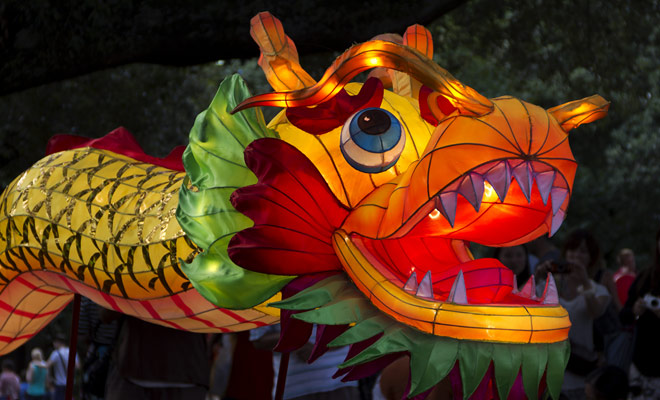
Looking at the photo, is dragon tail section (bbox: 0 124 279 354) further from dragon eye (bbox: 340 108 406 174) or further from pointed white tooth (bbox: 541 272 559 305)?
pointed white tooth (bbox: 541 272 559 305)

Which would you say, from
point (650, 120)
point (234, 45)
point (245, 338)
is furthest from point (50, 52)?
point (650, 120)

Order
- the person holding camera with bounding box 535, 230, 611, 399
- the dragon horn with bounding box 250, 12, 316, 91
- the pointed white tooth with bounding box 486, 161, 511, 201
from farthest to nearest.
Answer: the person holding camera with bounding box 535, 230, 611, 399
the dragon horn with bounding box 250, 12, 316, 91
the pointed white tooth with bounding box 486, 161, 511, 201

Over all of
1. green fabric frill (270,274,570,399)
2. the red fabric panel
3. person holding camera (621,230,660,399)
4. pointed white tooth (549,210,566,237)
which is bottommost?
person holding camera (621,230,660,399)

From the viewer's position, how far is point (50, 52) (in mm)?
5852

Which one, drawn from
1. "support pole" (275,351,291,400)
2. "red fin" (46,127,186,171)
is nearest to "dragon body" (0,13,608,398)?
"support pole" (275,351,291,400)

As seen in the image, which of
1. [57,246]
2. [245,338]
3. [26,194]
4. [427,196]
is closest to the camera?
[427,196]

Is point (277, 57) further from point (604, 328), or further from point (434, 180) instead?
point (604, 328)

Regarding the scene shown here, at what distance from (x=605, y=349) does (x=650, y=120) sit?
1080cm

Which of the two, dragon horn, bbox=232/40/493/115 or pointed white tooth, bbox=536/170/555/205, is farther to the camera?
dragon horn, bbox=232/40/493/115

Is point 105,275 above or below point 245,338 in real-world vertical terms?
above

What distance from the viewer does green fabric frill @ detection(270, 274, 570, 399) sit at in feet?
7.95

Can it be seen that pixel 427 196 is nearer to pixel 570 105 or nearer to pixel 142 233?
pixel 570 105

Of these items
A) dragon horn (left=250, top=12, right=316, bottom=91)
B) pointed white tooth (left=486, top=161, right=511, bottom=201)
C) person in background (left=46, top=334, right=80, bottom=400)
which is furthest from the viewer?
person in background (left=46, top=334, right=80, bottom=400)

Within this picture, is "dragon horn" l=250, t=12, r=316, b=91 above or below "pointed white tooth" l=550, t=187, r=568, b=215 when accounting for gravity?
above
